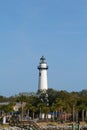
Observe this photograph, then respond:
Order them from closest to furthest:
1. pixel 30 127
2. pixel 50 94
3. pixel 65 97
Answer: pixel 30 127 < pixel 65 97 < pixel 50 94

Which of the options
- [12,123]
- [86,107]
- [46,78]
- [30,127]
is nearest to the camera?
[30,127]

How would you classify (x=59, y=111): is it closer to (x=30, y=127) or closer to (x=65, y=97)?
(x=65, y=97)

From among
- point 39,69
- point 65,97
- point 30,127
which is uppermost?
point 39,69

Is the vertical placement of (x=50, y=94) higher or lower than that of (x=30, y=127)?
higher

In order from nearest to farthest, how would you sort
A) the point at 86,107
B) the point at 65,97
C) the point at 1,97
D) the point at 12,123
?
the point at 12,123 → the point at 86,107 → the point at 65,97 → the point at 1,97

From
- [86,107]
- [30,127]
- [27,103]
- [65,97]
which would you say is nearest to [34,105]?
[27,103]

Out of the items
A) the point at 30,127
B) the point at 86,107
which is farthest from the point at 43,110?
the point at 30,127

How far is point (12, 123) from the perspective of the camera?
191 feet

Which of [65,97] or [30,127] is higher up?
[65,97]

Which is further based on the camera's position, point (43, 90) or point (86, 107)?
point (43, 90)

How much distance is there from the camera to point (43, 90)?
95.8 m

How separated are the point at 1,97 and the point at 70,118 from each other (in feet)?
159

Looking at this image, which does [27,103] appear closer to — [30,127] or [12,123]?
[12,123]

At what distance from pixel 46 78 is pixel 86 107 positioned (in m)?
25.8
